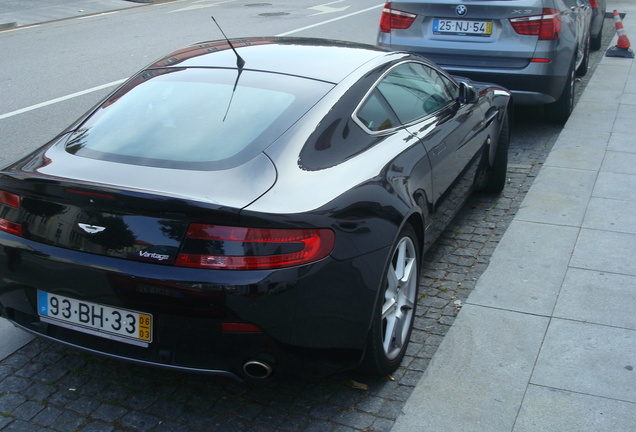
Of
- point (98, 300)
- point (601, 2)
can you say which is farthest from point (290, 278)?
point (601, 2)

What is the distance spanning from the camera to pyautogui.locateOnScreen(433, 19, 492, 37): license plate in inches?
293

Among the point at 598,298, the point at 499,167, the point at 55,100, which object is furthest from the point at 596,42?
the point at 598,298

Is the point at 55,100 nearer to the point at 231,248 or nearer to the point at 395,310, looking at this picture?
the point at 395,310

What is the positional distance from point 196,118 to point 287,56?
2.55 feet

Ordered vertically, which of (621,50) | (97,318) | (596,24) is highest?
(596,24)

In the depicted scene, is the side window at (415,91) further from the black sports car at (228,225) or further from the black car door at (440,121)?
the black sports car at (228,225)

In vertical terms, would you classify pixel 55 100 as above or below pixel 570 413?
below

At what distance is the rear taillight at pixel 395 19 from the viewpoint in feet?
25.7

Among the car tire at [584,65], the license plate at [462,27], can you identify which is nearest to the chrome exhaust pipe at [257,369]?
the license plate at [462,27]

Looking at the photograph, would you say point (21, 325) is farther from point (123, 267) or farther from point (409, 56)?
point (409, 56)

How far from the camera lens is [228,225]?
2.99 meters

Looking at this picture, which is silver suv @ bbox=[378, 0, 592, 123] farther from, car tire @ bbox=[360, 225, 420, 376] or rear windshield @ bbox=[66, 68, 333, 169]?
rear windshield @ bbox=[66, 68, 333, 169]

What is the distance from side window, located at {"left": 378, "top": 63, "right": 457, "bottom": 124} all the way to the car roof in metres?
0.17

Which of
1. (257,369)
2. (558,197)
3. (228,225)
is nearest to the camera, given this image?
(228,225)
